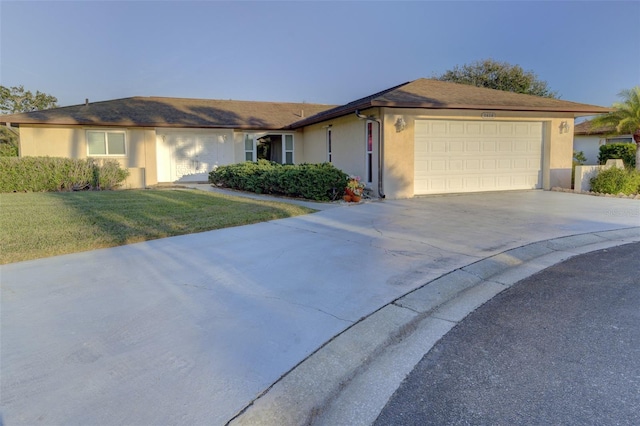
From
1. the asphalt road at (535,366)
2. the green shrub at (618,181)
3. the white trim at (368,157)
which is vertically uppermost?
the white trim at (368,157)

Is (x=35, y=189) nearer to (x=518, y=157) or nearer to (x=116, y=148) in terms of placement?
(x=116, y=148)

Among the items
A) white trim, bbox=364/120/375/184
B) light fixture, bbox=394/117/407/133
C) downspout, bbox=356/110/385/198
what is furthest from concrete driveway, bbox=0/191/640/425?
white trim, bbox=364/120/375/184

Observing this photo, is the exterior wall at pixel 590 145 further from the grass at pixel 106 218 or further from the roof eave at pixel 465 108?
the grass at pixel 106 218

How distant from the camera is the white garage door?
44.9 feet

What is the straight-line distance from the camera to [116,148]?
18.9 meters

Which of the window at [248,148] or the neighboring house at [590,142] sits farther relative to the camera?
the neighboring house at [590,142]

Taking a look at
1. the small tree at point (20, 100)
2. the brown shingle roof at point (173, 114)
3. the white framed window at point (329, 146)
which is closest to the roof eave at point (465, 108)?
the white framed window at point (329, 146)

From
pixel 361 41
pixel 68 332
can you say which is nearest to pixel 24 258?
pixel 68 332

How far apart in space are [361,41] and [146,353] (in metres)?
21.1

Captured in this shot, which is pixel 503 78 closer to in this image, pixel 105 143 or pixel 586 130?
pixel 586 130

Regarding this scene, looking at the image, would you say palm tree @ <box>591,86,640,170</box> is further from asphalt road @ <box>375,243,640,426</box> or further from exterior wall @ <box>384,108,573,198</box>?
asphalt road @ <box>375,243,640,426</box>

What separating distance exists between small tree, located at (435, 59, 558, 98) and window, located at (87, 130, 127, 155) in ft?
87.7

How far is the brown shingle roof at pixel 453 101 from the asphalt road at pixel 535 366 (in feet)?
28.6

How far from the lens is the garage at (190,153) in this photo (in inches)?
785
